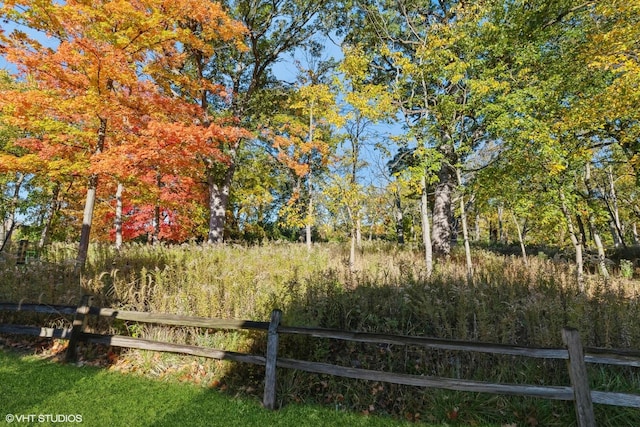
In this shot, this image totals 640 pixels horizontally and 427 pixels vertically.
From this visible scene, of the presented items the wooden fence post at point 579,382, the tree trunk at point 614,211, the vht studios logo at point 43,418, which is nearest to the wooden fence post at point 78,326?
the vht studios logo at point 43,418

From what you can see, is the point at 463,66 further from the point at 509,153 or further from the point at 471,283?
the point at 471,283

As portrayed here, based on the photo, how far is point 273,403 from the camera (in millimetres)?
4105

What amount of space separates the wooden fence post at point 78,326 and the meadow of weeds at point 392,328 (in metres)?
0.65

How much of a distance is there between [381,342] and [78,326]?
4.91 meters

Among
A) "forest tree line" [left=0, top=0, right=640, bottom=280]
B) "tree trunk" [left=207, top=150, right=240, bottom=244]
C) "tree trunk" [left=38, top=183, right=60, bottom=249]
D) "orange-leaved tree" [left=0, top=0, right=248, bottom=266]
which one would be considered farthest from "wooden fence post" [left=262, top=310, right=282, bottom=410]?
"tree trunk" [left=38, top=183, right=60, bottom=249]

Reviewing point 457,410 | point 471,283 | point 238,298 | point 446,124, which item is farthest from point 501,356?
point 446,124

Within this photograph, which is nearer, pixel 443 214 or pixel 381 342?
pixel 381 342

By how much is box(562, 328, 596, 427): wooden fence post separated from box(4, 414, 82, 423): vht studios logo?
5.41 meters

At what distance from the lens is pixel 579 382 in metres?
3.34

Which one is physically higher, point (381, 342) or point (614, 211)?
point (614, 211)

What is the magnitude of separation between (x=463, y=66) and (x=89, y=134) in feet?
31.4

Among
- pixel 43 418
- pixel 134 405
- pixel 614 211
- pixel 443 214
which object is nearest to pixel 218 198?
pixel 443 214

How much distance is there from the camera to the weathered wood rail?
3.33m

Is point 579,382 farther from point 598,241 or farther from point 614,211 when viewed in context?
point 614,211
